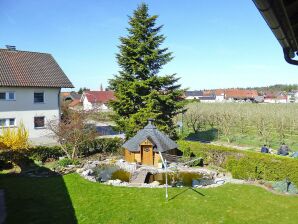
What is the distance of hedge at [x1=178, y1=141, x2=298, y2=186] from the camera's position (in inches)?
691

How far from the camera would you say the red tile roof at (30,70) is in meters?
31.8

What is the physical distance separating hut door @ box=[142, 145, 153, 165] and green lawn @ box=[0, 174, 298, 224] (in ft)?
18.4

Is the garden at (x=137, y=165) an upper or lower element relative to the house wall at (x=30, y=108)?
lower

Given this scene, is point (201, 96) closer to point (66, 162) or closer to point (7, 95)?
point (7, 95)

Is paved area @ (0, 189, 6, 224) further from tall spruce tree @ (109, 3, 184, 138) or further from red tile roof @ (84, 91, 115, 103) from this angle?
red tile roof @ (84, 91, 115, 103)

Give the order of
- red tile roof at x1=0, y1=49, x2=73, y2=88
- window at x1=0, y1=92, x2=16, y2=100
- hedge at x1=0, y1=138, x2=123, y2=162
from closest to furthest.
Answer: hedge at x1=0, y1=138, x2=123, y2=162 → window at x1=0, y1=92, x2=16, y2=100 → red tile roof at x1=0, y1=49, x2=73, y2=88

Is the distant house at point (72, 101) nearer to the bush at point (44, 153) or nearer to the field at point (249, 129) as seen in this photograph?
the field at point (249, 129)

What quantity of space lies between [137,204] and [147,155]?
8263 millimetres

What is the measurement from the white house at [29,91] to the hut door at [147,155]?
1188 centimetres

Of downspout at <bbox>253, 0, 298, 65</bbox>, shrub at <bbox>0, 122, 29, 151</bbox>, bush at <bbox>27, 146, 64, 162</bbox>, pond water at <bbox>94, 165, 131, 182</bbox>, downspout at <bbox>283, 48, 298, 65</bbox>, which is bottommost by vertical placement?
pond water at <bbox>94, 165, 131, 182</bbox>

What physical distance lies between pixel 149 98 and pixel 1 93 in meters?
14.4

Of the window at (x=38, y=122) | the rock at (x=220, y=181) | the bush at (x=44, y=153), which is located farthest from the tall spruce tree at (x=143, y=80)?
the rock at (x=220, y=181)

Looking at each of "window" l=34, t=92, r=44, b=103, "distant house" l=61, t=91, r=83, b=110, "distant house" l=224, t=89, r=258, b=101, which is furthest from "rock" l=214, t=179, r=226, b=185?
"distant house" l=224, t=89, r=258, b=101

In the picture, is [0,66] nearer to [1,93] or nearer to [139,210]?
[1,93]
